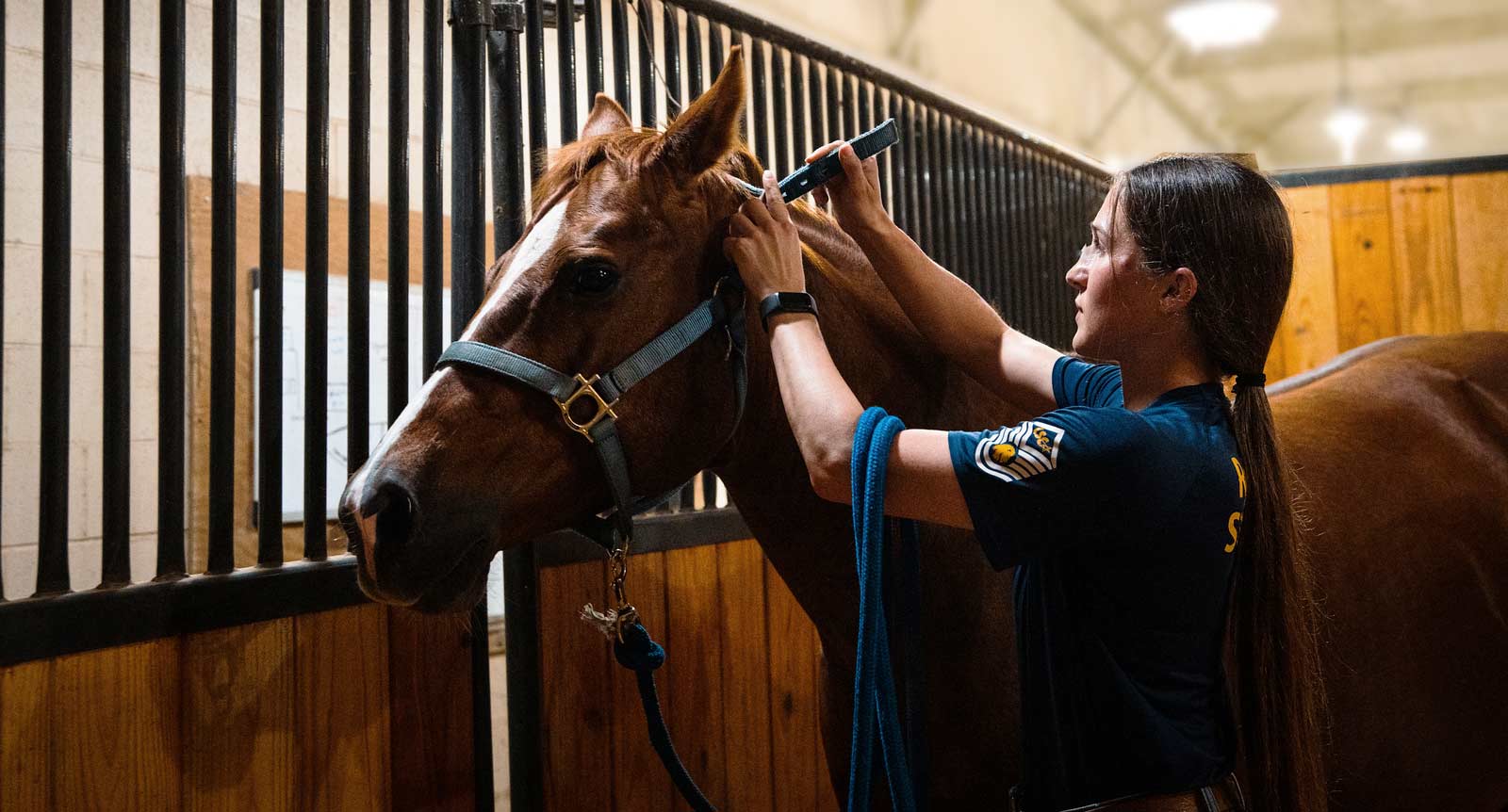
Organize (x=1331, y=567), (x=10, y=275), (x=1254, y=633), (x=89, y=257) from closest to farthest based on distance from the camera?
1. (x=1254, y=633)
2. (x=1331, y=567)
3. (x=10, y=275)
4. (x=89, y=257)

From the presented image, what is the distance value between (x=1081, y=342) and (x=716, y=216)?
0.44m

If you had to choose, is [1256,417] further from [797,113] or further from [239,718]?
[797,113]

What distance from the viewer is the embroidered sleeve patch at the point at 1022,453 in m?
0.76

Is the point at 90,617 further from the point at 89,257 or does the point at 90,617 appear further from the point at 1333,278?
the point at 1333,278

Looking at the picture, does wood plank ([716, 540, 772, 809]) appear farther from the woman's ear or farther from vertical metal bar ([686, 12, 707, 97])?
the woman's ear

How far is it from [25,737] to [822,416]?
2.97 feet

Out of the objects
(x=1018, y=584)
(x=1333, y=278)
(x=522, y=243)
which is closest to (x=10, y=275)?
(x=522, y=243)

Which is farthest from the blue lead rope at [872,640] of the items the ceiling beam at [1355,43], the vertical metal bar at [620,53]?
the ceiling beam at [1355,43]

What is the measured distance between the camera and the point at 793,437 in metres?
1.12

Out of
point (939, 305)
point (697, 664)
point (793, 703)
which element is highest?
point (939, 305)

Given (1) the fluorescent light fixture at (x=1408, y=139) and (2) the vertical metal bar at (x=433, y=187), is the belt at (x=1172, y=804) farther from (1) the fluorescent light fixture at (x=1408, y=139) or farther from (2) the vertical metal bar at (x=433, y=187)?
(1) the fluorescent light fixture at (x=1408, y=139)

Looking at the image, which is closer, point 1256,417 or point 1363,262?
point 1256,417

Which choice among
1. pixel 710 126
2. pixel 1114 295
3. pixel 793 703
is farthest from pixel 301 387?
pixel 1114 295

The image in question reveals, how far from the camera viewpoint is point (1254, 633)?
0.90 metres
